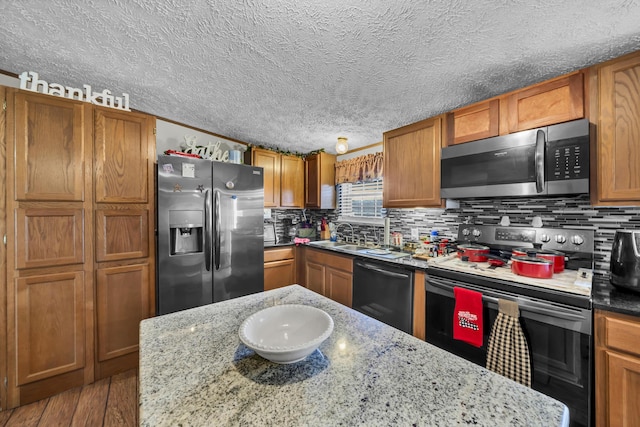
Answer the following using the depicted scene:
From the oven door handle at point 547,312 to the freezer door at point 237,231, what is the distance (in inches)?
78.2

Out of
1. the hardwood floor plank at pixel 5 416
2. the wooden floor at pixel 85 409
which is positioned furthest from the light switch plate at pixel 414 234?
the hardwood floor plank at pixel 5 416

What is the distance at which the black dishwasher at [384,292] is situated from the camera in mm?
2164

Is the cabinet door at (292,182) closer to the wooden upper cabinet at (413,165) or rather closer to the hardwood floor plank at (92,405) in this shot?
the wooden upper cabinet at (413,165)

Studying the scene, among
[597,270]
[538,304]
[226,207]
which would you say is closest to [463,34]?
[538,304]

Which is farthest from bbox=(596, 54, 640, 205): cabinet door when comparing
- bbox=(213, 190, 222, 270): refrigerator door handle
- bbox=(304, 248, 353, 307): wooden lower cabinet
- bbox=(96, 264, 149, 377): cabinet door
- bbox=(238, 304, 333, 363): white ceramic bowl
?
bbox=(96, 264, 149, 377): cabinet door

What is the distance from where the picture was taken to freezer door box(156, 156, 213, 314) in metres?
2.21

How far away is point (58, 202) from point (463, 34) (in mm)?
2798

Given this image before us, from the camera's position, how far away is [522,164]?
5.79ft

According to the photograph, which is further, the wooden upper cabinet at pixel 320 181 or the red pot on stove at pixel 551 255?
the wooden upper cabinet at pixel 320 181

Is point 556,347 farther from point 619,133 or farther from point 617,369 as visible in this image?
point 619,133

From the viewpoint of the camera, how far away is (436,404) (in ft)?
1.93

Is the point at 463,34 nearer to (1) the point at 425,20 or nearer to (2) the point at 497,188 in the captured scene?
(1) the point at 425,20

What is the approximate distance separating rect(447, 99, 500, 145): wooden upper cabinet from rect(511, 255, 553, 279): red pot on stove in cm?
94

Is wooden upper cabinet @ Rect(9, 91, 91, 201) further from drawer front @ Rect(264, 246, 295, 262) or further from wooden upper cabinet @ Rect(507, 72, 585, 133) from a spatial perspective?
wooden upper cabinet @ Rect(507, 72, 585, 133)
